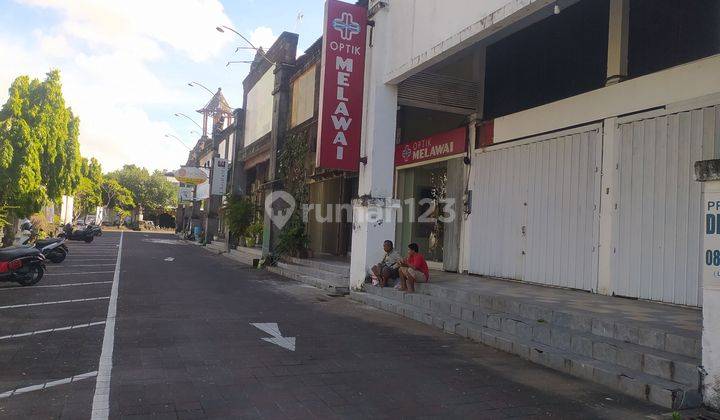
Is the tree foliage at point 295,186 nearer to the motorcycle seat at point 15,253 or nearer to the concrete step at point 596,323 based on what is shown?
the motorcycle seat at point 15,253

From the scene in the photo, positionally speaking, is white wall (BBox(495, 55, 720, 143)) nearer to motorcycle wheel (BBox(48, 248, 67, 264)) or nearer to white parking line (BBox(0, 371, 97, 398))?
white parking line (BBox(0, 371, 97, 398))

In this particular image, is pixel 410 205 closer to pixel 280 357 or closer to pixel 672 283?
pixel 672 283

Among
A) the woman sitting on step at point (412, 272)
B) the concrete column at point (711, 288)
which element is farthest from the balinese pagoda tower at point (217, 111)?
the concrete column at point (711, 288)

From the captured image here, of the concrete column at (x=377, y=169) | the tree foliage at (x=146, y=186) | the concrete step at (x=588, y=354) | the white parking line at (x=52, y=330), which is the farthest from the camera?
the tree foliage at (x=146, y=186)

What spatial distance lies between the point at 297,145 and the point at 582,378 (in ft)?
49.4

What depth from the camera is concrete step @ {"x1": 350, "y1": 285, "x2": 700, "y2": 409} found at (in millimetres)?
4758

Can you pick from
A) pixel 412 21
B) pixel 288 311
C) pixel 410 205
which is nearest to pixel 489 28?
pixel 412 21

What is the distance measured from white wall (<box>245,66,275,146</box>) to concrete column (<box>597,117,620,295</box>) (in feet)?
57.9

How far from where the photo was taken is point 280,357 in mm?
5949

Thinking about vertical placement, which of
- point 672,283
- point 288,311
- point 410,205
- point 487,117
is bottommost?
point 288,311

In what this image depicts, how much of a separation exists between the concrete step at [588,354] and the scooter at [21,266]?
8.63 metres

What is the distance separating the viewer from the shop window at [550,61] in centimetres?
926

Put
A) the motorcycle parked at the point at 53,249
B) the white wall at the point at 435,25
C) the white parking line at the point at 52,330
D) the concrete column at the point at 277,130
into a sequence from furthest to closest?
the concrete column at the point at 277,130
the motorcycle parked at the point at 53,249
the white wall at the point at 435,25
the white parking line at the point at 52,330

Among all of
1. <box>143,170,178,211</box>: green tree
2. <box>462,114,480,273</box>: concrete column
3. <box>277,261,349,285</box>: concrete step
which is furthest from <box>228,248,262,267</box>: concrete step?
<box>143,170,178,211</box>: green tree
